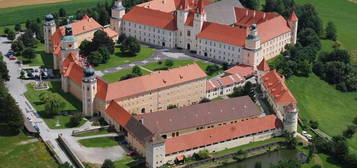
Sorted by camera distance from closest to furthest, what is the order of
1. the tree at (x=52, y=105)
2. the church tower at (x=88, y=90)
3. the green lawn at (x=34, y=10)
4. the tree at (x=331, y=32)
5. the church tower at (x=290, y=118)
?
the church tower at (x=290, y=118) → the church tower at (x=88, y=90) → the tree at (x=52, y=105) → the tree at (x=331, y=32) → the green lawn at (x=34, y=10)

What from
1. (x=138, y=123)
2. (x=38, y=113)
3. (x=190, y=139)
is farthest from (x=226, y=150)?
(x=38, y=113)

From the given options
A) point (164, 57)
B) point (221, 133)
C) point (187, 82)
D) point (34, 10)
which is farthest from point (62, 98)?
point (34, 10)

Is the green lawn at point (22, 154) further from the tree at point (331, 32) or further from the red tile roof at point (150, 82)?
the tree at point (331, 32)

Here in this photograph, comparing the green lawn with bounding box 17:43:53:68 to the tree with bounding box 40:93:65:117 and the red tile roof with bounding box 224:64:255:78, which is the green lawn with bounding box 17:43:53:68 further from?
the red tile roof with bounding box 224:64:255:78

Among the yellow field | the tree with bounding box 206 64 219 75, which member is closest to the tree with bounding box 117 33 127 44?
the tree with bounding box 206 64 219 75

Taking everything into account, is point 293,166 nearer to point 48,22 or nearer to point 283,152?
point 283,152

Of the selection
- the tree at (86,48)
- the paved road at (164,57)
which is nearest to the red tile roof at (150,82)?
the paved road at (164,57)
